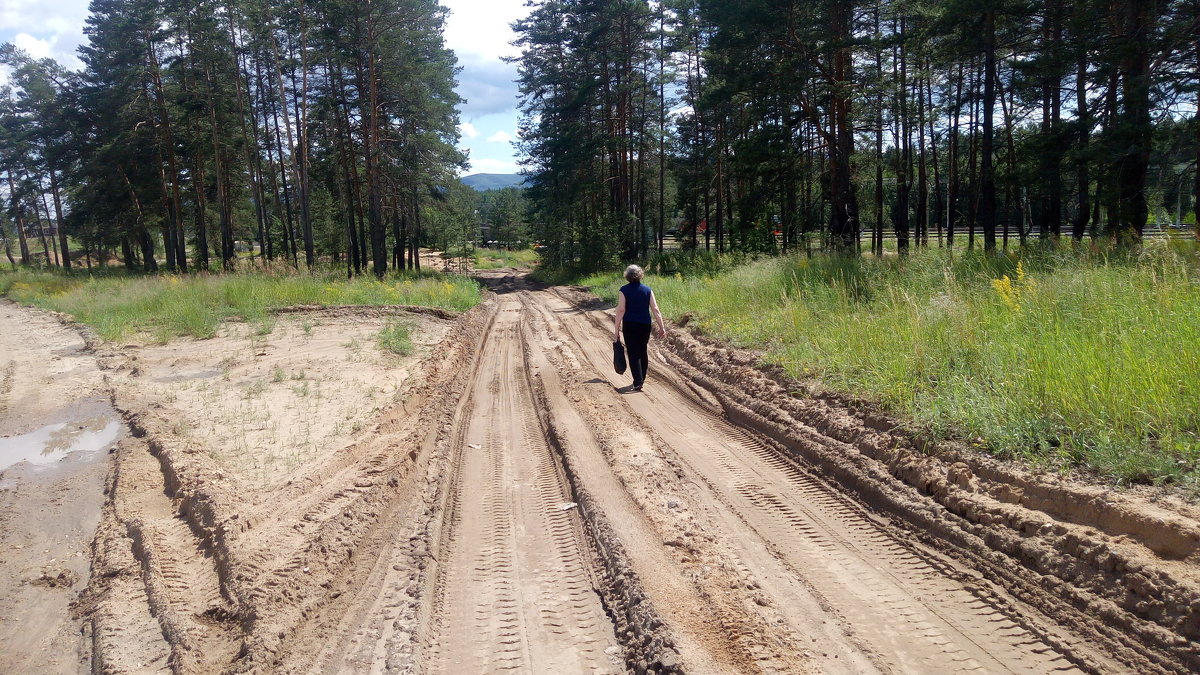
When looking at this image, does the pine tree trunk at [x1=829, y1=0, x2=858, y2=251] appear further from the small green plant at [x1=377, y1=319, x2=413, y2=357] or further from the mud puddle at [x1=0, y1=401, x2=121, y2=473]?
the mud puddle at [x1=0, y1=401, x2=121, y2=473]

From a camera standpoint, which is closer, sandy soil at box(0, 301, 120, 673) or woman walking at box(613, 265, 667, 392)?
sandy soil at box(0, 301, 120, 673)

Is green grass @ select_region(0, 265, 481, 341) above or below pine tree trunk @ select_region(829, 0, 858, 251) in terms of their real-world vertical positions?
below

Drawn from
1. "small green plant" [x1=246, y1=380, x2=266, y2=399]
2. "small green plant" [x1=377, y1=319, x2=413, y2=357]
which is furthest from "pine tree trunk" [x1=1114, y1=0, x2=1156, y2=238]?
"small green plant" [x1=246, y1=380, x2=266, y2=399]

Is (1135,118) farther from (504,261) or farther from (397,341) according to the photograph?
(504,261)

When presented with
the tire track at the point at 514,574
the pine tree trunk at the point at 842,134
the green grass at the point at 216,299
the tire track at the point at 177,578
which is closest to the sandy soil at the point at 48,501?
the tire track at the point at 177,578

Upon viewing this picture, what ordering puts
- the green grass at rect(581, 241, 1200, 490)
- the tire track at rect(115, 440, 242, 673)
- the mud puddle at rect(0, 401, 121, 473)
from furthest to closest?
the mud puddle at rect(0, 401, 121, 473) < the green grass at rect(581, 241, 1200, 490) < the tire track at rect(115, 440, 242, 673)

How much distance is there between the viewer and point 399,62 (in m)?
27.6

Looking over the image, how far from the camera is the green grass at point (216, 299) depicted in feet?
52.0

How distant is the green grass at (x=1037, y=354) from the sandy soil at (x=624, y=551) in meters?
0.41

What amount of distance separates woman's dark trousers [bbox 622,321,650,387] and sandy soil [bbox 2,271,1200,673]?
1455 mm

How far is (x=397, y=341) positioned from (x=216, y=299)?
32.5 feet

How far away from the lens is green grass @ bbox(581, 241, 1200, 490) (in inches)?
175

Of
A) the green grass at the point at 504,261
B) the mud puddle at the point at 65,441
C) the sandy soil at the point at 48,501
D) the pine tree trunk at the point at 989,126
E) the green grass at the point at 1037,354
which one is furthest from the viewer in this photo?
the green grass at the point at 504,261

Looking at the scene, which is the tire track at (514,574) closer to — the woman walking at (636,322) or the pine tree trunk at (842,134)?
the woman walking at (636,322)
